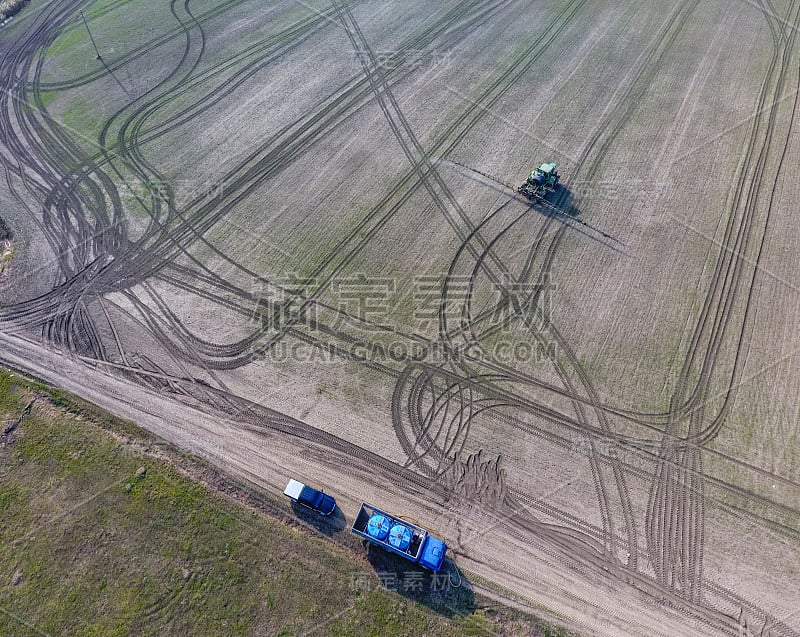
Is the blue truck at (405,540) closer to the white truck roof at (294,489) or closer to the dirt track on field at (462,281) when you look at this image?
the dirt track on field at (462,281)

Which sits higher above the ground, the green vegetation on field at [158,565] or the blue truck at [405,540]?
the blue truck at [405,540]

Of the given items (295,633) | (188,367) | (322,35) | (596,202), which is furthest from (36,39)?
(295,633)

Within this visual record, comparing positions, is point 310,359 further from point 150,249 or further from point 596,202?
point 596,202

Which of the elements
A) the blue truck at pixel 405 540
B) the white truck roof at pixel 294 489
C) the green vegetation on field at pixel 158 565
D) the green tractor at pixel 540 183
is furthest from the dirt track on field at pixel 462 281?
the green vegetation on field at pixel 158 565

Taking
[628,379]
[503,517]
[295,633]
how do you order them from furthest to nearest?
[628,379] → [503,517] → [295,633]

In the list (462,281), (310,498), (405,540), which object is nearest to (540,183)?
(462,281)

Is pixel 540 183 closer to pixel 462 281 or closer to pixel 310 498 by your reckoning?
pixel 462 281
